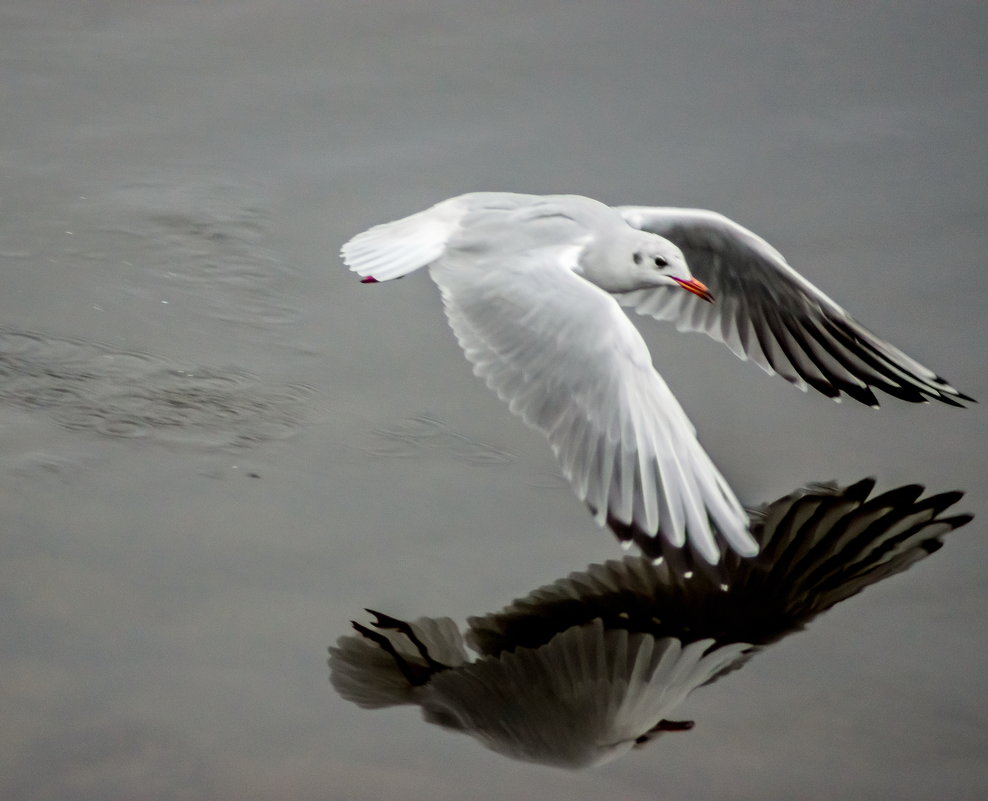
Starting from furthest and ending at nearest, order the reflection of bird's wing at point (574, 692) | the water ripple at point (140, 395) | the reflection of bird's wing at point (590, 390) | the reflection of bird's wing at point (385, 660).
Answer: the water ripple at point (140, 395)
the reflection of bird's wing at point (590, 390)
the reflection of bird's wing at point (385, 660)
the reflection of bird's wing at point (574, 692)

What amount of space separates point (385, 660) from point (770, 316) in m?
1.75

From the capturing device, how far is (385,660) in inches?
109

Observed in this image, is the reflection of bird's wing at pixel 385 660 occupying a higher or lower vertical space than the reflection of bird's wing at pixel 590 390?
lower

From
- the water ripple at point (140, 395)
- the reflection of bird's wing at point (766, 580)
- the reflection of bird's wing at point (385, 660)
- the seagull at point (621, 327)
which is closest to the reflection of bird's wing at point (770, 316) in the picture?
the seagull at point (621, 327)

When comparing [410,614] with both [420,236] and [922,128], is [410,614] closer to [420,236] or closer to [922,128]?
[420,236]

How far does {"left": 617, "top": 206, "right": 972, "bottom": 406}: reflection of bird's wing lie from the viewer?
3.79 metres

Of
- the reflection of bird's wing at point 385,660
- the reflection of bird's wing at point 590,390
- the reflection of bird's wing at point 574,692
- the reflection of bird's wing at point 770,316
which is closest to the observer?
the reflection of bird's wing at point 574,692

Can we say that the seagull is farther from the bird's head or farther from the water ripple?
the water ripple

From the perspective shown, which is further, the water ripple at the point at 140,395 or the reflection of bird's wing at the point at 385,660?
the water ripple at the point at 140,395

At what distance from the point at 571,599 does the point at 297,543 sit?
64cm

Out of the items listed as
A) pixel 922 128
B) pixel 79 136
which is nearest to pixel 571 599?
pixel 79 136

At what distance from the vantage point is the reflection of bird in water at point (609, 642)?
2631 millimetres

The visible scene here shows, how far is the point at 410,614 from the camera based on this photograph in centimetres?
291

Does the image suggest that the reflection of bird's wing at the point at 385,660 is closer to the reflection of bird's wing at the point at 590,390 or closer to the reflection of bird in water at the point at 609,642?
the reflection of bird in water at the point at 609,642
